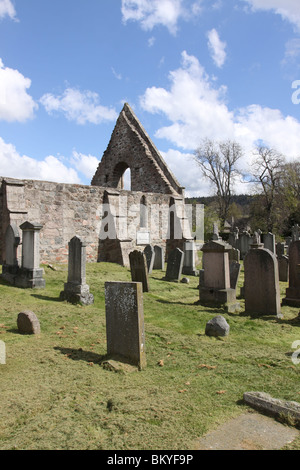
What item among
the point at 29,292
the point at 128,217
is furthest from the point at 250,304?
the point at 128,217

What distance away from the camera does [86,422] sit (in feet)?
9.43

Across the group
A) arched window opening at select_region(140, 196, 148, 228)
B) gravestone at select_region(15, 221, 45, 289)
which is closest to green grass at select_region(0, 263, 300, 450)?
gravestone at select_region(15, 221, 45, 289)

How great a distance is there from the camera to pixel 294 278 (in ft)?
26.8

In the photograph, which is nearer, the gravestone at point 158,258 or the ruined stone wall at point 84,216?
the ruined stone wall at point 84,216

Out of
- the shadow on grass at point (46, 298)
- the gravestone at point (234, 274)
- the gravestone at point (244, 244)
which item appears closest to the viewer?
the shadow on grass at point (46, 298)

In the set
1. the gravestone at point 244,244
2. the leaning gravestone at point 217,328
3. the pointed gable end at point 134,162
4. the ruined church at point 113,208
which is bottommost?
the leaning gravestone at point 217,328

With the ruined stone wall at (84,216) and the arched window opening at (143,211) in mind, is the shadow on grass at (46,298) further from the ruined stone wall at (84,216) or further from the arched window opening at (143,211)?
the arched window opening at (143,211)

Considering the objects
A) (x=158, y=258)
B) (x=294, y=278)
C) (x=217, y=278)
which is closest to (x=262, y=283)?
(x=217, y=278)

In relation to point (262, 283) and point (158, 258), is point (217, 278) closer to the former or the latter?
point (262, 283)

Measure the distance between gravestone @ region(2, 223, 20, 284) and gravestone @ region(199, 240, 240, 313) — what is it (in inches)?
198

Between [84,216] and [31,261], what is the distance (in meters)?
5.41

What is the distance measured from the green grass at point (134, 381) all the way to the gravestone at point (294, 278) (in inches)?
62.8

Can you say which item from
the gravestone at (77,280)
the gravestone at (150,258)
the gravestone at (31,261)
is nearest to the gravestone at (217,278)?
the gravestone at (77,280)

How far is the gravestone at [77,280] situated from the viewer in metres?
7.60
